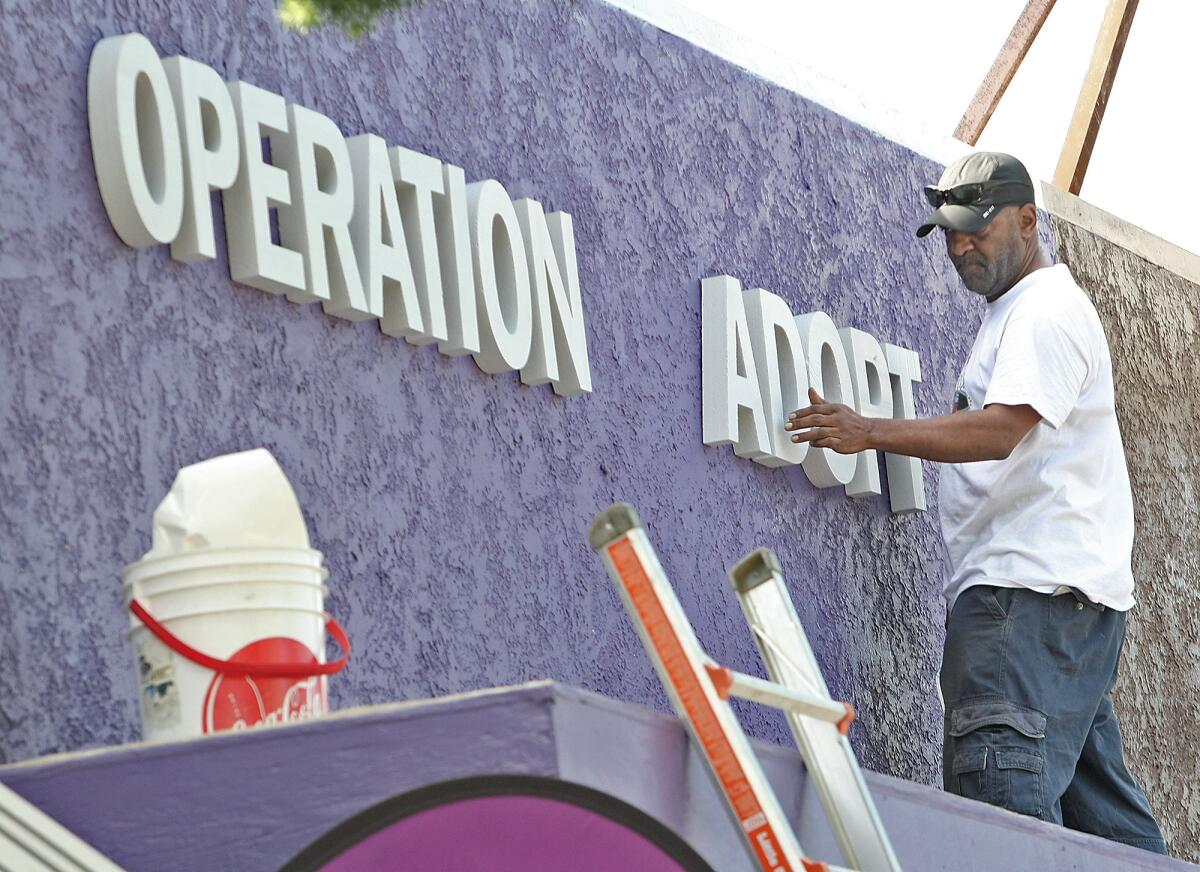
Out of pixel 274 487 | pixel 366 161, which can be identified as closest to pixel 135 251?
pixel 366 161

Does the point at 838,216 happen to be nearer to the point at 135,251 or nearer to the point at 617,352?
the point at 617,352

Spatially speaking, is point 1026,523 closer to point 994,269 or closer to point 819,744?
point 994,269

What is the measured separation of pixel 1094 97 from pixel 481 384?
3.41 meters

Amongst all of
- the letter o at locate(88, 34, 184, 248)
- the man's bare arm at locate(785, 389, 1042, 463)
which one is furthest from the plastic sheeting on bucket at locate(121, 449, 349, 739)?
the man's bare arm at locate(785, 389, 1042, 463)

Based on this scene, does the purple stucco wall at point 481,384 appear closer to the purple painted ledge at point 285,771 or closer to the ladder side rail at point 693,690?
the purple painted ledge at point 285,771

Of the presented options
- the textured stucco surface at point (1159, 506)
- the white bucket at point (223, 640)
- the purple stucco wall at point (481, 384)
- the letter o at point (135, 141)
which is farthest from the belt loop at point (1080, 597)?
the white bucket at point (223, 640)

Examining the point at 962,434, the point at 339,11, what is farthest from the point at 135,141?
the point at 962,434

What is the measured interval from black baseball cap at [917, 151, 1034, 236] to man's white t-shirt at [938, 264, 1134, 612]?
18 centimetres

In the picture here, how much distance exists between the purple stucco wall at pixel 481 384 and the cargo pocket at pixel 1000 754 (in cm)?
44

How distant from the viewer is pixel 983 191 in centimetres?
420

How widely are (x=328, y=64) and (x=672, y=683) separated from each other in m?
1.70

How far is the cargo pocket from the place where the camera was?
3.75 meters

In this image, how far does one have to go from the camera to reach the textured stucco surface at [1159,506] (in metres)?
5.39

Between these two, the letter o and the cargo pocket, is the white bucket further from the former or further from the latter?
the cargo pocket
